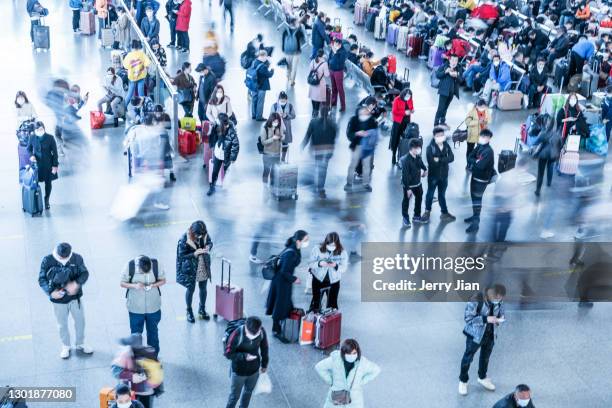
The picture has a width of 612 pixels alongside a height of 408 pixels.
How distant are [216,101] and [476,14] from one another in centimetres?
1214

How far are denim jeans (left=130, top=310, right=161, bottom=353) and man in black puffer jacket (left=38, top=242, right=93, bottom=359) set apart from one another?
0.59 metres

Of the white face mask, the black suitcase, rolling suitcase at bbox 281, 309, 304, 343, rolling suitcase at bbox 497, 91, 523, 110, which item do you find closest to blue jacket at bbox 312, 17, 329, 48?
rolling suitcase at bbox 497, 91, 523, 110

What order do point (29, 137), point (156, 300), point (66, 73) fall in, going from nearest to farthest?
point (156, 300)
point (29, 137)
point (66, 73)

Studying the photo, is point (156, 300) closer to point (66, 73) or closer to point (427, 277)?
point (427, 277)

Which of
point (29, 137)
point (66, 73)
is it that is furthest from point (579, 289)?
point (66, 73)

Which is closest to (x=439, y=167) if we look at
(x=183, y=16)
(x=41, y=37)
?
(x=183, y=16)

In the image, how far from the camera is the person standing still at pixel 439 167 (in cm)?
1416

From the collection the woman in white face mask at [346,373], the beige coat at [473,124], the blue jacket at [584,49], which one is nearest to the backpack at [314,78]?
the beige coat at [473,124]

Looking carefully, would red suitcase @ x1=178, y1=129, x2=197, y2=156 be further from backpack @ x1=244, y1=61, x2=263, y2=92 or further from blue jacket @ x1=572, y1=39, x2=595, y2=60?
blue jacket @ x1=572, y1=39, x2=595, y2=60

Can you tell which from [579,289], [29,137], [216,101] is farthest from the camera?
[216,101]

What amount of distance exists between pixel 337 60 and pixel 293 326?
29.9 ft

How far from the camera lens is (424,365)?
442 inches

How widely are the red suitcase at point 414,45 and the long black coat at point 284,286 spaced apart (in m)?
14.0

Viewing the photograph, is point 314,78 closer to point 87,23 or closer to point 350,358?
point 87,23
